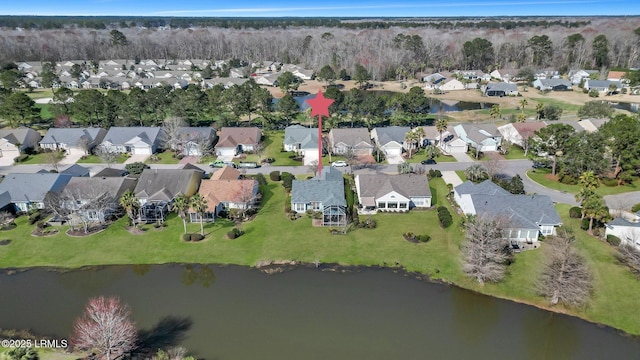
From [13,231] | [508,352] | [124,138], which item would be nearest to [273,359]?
[508,352]

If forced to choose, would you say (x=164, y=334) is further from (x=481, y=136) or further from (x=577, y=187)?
(x=481, y=136)

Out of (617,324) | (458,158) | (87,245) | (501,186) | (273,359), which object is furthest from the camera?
(458,158)

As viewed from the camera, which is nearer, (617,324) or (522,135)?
(617,324)

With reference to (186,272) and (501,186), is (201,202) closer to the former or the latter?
(186,272)

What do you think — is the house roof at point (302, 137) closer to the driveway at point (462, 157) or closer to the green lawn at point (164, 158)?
the green lawn at point (164, 158)

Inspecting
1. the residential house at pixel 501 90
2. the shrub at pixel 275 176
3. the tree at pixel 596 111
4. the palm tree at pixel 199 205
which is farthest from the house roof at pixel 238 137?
the residential house at pixel 501 90
